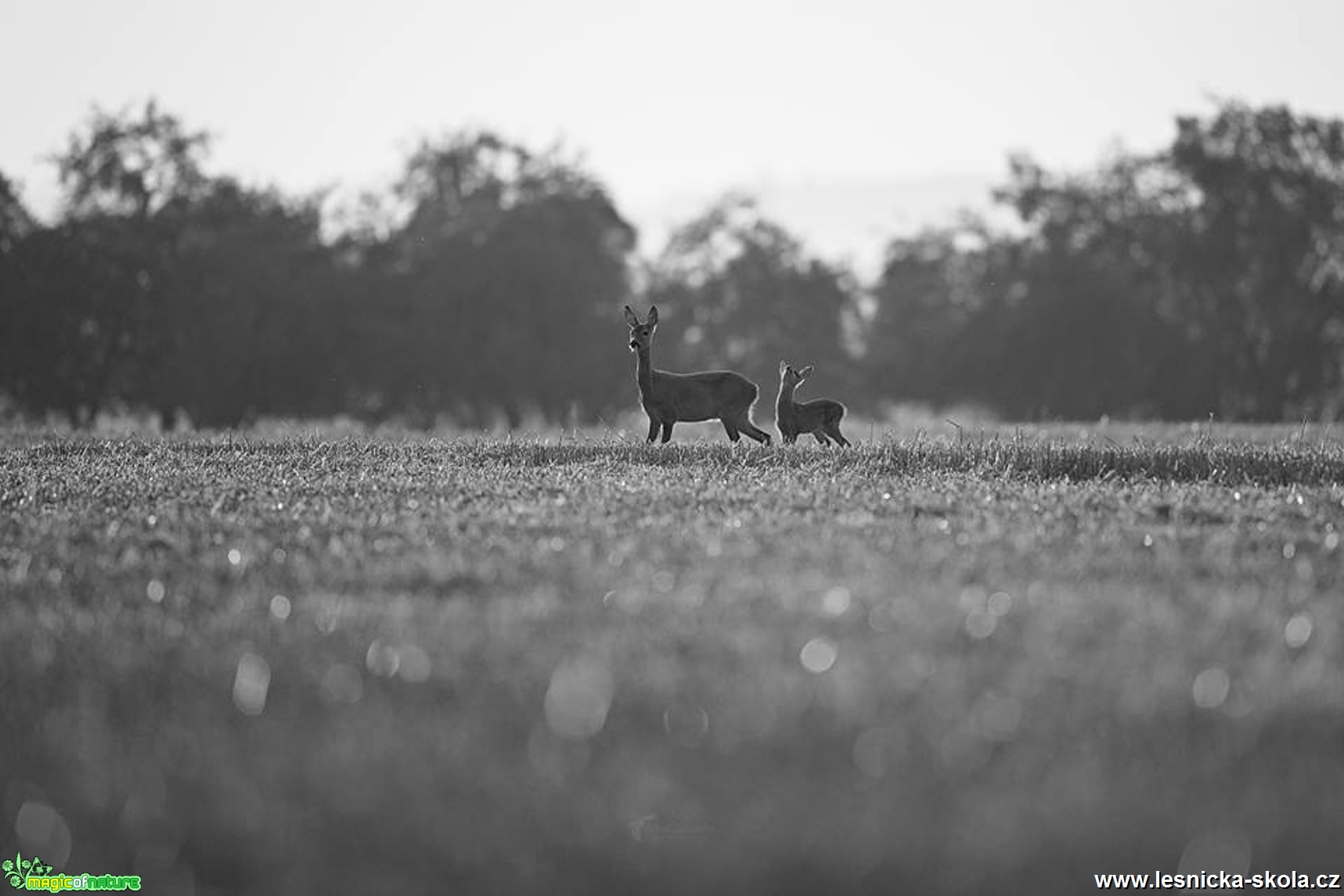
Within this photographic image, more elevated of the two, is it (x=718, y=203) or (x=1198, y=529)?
(x=718, y=203)

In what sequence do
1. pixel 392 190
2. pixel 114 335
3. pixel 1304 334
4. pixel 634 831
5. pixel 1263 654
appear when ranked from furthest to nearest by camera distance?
pixel 392 190 < pixel 1304 334 < pixel 114 335 < pixel 1263 654 < pixel 634 831

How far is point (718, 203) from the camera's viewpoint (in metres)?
64.2

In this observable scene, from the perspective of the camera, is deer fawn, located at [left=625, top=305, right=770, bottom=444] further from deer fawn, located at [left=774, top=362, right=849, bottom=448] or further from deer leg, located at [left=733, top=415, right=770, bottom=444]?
deer fawn, located at [left=774, top=362, right=849, bottom=448]

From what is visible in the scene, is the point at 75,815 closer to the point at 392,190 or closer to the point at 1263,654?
the point at 1263,654

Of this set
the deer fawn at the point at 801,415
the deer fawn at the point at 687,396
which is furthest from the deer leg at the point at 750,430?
the deer fawn at the point at 801,415

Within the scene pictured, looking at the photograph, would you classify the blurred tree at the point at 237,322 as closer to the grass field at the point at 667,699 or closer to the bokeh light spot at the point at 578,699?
the grass field at the point at 667,699

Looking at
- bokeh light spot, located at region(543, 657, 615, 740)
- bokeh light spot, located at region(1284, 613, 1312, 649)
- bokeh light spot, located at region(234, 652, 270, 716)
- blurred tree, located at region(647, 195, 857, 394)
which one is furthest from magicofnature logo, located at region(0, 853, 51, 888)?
blurred tree, located at region(647, 195, 857, 394)

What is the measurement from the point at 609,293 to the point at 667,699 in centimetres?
4729

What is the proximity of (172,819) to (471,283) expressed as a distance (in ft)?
152

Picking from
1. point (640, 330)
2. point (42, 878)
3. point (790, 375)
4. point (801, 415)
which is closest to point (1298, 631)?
point (42, 878)

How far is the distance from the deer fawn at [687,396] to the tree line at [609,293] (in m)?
31.2

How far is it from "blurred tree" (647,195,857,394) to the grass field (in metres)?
46.2

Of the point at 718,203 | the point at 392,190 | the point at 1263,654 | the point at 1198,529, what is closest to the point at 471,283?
the point at 392,190

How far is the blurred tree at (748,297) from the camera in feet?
191
